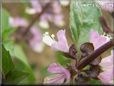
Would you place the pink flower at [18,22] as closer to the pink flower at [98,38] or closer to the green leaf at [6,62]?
the green leaf at [6,62]

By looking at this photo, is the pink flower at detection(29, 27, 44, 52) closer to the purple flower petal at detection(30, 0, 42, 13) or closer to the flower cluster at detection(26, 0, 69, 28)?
the flower cluster at detection(26, 0, 69, 28)

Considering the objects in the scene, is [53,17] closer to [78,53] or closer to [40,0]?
[40,0]

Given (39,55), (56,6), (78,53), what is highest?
(56,6)

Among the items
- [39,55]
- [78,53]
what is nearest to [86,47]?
[78,53]

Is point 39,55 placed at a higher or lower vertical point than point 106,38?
lower

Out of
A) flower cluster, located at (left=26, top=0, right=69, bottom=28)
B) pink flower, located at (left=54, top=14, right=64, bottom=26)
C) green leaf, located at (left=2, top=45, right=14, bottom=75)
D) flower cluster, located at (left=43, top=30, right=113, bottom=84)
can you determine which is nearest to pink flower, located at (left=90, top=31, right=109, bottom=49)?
flower cluster, located at (left=43, top=30, right=113, bottom=84)

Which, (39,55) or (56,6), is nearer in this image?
(56,6)
